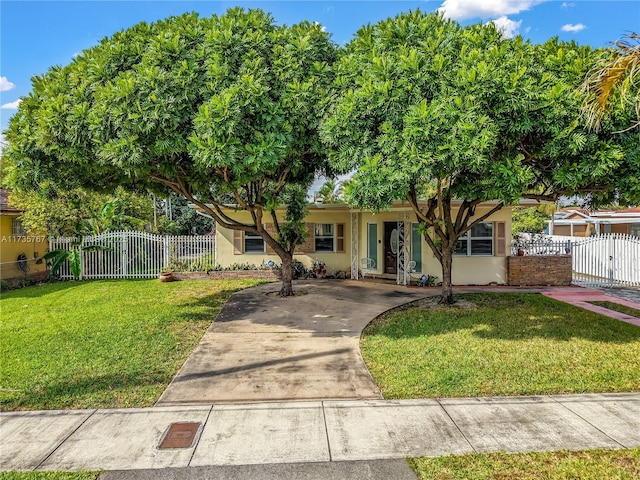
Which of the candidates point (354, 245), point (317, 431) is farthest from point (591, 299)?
point (317, 431)

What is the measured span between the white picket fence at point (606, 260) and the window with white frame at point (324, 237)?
340 inches

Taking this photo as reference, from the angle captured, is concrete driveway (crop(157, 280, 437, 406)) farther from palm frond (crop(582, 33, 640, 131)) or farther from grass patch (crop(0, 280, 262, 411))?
palm frond (crop(582, 33, 640, 131))

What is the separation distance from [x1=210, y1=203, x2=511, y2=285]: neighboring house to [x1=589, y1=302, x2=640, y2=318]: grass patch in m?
3.68

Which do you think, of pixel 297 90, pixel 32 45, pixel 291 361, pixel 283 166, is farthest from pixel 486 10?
pixel 32 45

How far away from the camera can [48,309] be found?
10656mm

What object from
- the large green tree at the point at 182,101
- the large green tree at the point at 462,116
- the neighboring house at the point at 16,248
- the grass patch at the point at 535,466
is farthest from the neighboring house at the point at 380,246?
the grass patch at the point at 535,466

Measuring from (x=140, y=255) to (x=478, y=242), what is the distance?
1342 centimetres

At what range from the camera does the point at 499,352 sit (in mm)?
7078

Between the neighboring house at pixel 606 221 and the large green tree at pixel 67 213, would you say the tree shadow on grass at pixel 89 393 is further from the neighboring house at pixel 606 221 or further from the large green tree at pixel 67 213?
the neighboring house at pixel 606 221

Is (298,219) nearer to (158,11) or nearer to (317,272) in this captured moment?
(317,272)

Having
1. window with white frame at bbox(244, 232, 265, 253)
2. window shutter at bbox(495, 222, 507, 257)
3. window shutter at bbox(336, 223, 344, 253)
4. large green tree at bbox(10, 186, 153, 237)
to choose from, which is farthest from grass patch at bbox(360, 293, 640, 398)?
large green tree at bbox(10, 186, 153, 237)

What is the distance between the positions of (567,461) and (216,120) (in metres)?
6.93

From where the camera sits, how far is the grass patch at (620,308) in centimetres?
1023

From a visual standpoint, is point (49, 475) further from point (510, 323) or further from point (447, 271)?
point (447, 271)
